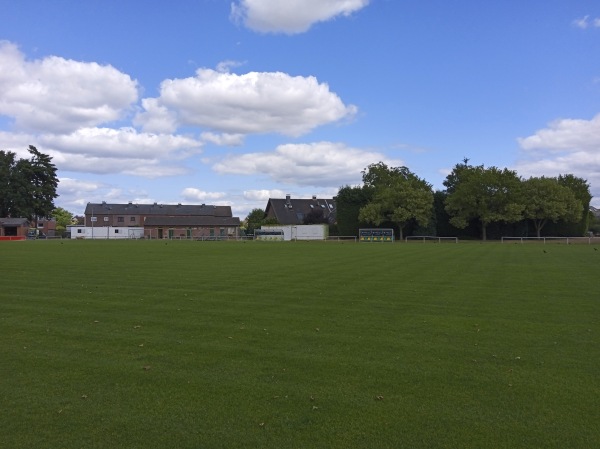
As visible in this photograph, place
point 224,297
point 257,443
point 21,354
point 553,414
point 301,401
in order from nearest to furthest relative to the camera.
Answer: point 257,443, point 553,414, point 301,401, point 21,354, point 224,297

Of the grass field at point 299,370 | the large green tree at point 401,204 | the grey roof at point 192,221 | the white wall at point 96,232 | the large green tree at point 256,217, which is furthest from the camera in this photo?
the grey roof at point 192,221

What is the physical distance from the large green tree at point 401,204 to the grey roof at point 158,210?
6188 centimetres

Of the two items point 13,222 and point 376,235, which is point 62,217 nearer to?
point 13,222

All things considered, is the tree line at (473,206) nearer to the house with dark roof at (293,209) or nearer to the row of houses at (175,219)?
the row of houses at (175,219)

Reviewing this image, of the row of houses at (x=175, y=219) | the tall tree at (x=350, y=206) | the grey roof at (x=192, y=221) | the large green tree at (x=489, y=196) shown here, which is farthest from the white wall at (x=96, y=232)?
the large green tree at (x=489, y=196)

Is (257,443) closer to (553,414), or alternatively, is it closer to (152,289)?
(553,414)

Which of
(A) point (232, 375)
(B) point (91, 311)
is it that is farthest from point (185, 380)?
(B) point (91, 311)

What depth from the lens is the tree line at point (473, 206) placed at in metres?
65.6

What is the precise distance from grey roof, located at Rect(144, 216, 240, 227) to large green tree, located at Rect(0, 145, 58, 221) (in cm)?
2152

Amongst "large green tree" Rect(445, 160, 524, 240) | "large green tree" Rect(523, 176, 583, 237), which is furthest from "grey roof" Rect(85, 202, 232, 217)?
"large green tree" Rect(523, 176, 583, 237)

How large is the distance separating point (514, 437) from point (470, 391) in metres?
1.14

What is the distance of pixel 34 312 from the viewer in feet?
34.7

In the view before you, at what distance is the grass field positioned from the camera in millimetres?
4641

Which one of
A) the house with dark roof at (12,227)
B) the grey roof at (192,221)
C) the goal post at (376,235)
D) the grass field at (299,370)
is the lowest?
the grass field at (299,370)
